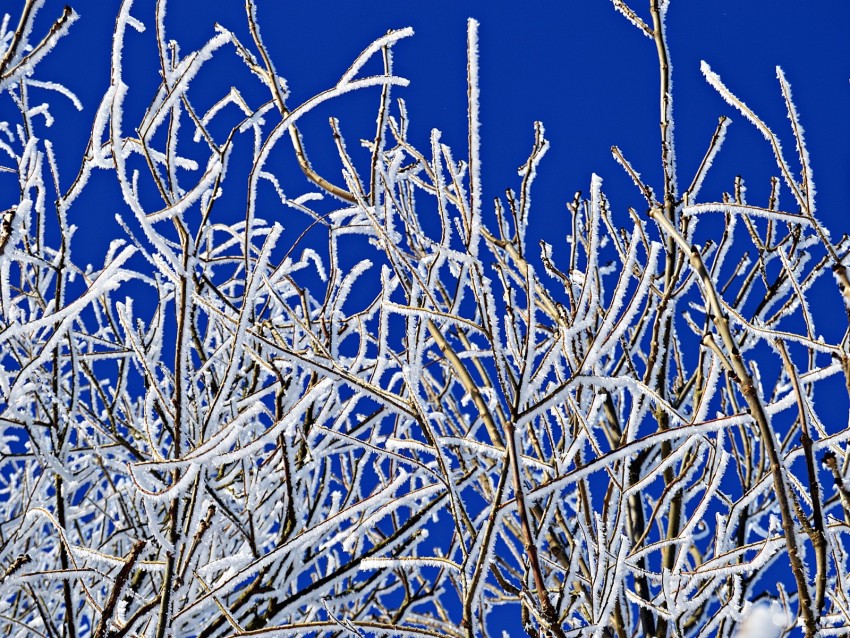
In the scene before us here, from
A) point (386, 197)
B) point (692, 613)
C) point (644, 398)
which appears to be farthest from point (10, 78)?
point (692, 613)

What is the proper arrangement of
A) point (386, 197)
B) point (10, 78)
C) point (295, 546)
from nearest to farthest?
point (10, 78)
point (295, 546)
point (386, 197)

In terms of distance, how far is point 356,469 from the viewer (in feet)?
7.04

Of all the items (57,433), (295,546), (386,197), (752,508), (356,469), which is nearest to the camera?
(295,546)

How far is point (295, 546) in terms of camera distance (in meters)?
1.49

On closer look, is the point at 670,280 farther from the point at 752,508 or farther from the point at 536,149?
the point at 752,508

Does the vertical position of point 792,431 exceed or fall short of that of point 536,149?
it falls short

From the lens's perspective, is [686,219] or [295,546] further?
[686,219]

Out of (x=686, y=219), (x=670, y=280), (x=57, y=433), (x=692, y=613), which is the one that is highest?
(x=686, y=219)

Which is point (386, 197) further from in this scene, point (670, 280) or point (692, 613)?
point (692, 613)

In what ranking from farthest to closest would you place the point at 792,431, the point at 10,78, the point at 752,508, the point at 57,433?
the point at 752,508 → the point at 792,431 → the point at 57,433 → the point at 10,78

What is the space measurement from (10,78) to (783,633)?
96.3 inches

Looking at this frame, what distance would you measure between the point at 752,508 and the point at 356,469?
5.30 feet

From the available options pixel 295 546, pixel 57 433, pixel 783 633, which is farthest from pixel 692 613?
pixel 57 433

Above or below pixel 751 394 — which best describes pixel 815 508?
below
